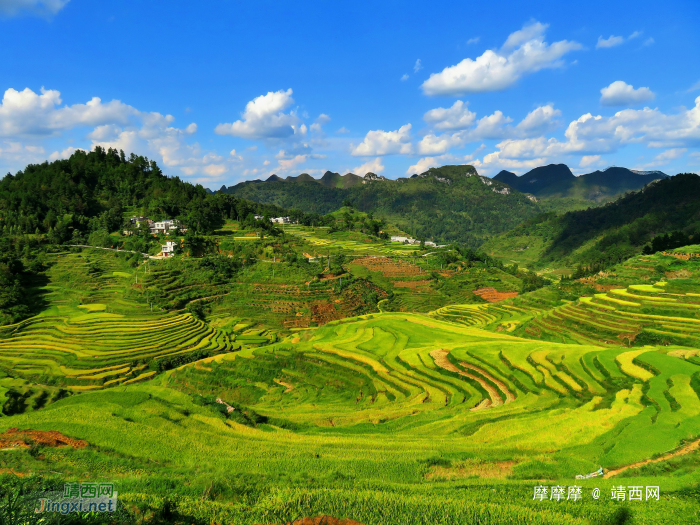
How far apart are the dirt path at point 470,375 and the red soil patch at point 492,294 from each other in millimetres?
42541

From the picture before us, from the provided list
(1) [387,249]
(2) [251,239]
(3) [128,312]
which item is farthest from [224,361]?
(1) [387,249]

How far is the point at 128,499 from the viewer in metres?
7.92

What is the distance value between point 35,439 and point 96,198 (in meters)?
83.6

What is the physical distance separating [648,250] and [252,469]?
78.7 metres

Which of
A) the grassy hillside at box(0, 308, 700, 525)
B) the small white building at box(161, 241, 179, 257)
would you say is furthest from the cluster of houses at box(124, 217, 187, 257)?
the grassy hillside at box(0, 308, 700, 525)

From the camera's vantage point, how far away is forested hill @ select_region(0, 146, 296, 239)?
64375 millimetres

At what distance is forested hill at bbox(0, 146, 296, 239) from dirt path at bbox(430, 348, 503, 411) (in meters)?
57.8

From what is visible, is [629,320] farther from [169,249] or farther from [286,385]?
[169,249]

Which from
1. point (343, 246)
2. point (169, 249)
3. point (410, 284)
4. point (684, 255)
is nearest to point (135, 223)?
point (169, 249)

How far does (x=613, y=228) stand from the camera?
122375 mm

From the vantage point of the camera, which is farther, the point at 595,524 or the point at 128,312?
the point at 128,312

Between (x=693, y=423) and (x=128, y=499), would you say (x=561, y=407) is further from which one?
(x=128, y=499)

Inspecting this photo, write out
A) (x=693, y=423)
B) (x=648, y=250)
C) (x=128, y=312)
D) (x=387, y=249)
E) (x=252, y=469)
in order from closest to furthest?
(x=252, y=469)
(x=693, y=423)
(x=128, y=312)
(x=648, y=250)
(x=387, y=249)

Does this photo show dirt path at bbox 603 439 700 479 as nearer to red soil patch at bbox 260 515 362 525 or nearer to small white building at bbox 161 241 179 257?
red soil patch at bbox 260 515 362 525
